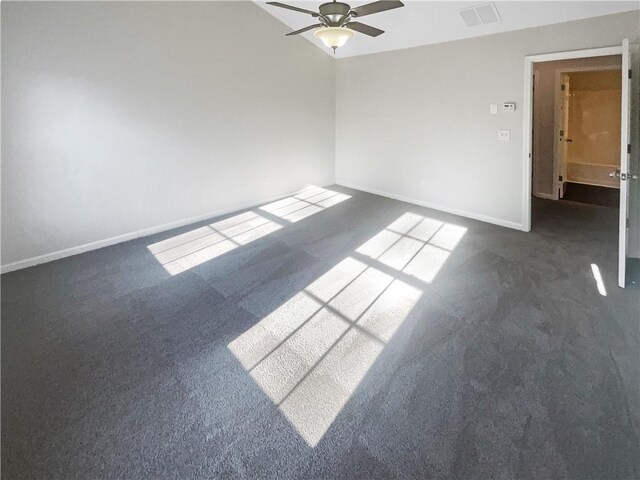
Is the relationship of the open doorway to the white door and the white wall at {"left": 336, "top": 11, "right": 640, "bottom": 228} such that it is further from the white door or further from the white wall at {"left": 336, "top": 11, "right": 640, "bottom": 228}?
the white wall at {"left": 336, "top": 11, "right": 640, "bottom": 228}

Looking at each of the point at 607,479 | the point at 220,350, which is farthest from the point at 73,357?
the point at 607,479

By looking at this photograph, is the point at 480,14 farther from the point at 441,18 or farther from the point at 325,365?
the point at 325,365

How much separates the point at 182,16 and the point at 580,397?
5.53m

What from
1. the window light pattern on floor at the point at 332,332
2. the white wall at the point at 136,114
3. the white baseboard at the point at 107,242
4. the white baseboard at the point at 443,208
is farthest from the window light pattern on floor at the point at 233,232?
the window light pattern on floor at the point at 332,332

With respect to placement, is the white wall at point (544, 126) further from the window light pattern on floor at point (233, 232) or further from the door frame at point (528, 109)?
the window light pattern on floor at point (233, 232)

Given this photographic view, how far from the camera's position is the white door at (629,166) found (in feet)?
9.46

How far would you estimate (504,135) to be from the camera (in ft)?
15.0

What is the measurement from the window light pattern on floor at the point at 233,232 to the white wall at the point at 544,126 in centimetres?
342

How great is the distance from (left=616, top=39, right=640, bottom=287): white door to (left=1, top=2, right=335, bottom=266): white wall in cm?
452

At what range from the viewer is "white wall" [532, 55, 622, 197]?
579cm

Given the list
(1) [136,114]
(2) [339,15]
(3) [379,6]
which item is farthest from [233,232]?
(3) [379,6]

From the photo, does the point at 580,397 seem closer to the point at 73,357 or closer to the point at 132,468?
the point at 132,468

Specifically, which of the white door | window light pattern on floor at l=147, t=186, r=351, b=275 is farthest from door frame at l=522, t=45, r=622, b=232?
window light pattern on floor at l=147, t=186, r=351, b=275

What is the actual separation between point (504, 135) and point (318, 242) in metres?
2.80
